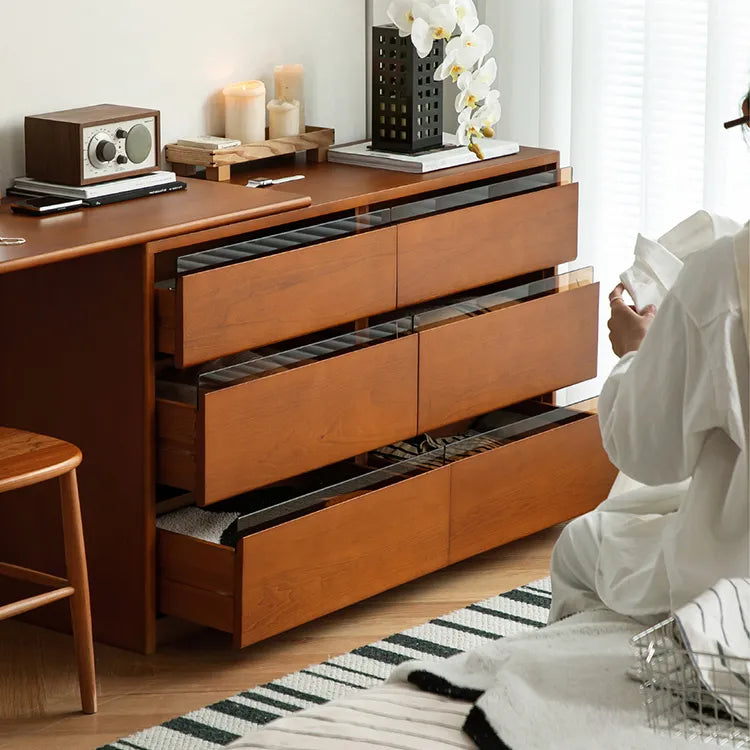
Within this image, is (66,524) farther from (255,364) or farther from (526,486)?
(526,486)

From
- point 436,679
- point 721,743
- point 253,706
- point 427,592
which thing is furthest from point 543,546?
point 721,743

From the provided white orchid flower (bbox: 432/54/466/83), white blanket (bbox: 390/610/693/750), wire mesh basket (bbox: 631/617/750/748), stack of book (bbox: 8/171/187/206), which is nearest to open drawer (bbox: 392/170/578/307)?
white orchid flower (bbox: 432/54/466/83)

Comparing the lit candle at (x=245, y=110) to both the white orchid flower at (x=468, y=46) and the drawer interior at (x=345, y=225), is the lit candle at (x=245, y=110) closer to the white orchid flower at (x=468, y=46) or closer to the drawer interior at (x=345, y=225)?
the drawer interior at (x=345, y=225)

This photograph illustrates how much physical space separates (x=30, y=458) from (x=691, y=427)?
1.21 m

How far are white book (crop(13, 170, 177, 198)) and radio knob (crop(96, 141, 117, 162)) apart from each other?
46 mm

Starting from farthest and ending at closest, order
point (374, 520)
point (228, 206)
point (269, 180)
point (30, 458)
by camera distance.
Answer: point (269, 180) < point (374, 520) < point (228, 206) < point (30, 458)

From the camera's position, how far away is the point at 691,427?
1526 mm

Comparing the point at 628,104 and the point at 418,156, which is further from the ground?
the point at 628,104

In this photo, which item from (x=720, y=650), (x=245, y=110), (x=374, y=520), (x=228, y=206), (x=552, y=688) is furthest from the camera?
(x=245, y=110)

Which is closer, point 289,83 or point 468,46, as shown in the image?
point 468,46

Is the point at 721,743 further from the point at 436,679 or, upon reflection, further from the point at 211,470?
the point at 211,470

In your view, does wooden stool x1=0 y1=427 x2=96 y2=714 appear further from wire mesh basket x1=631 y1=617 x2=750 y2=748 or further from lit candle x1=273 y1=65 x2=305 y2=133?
wire mesh basket x1=631 y1=617 x2=750 y2=748

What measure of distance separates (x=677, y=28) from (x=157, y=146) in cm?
141

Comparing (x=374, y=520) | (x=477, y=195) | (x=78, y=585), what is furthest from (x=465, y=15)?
(x=78, y=585)
